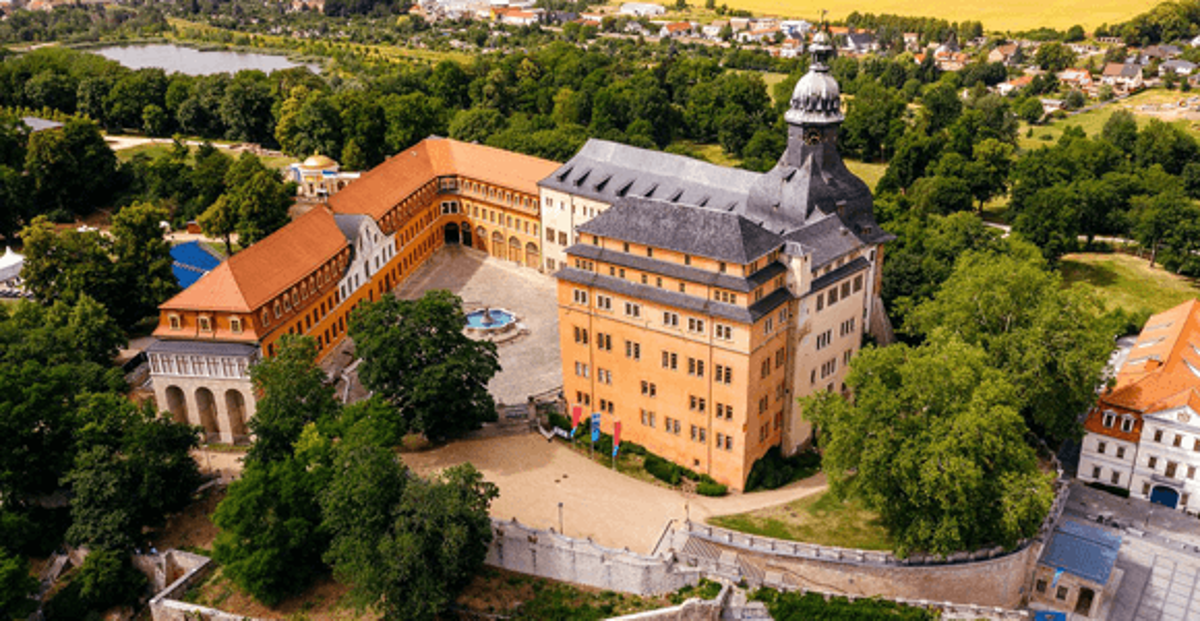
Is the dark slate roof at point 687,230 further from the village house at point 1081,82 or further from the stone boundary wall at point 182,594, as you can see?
the village house at point 1081,82

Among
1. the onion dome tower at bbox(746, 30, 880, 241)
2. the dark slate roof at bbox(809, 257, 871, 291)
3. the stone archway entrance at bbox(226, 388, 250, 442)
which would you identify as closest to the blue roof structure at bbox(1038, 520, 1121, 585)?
the dark slate roof at bbox(809, 257, 871, 291)

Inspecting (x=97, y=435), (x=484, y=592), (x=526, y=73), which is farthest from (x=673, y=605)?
(x=526, y=73)

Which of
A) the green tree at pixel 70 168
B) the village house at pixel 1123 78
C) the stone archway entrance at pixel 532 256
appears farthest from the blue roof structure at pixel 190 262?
the village house at pixel 1123 78

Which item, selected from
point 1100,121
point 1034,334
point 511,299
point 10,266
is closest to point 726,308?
point 1034,334

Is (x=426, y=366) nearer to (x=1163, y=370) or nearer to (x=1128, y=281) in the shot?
Answer: (x=1163, y=370)

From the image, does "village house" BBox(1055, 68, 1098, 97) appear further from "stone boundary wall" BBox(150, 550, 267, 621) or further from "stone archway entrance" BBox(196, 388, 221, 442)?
"stone boundary wall" BBox(150, 550, 267, 621)

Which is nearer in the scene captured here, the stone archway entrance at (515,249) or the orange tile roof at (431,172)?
the orange tile roof at (431,172)
